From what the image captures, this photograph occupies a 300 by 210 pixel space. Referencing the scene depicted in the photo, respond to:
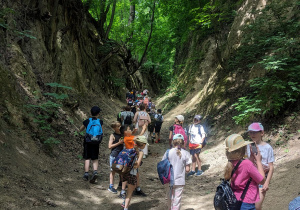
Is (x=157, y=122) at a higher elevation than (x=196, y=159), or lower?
higher

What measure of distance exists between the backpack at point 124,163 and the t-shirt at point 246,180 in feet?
8.41

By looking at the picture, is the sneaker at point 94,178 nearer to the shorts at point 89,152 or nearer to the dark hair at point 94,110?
the shorts at point 89,152

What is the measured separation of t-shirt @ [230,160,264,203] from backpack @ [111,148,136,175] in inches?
101

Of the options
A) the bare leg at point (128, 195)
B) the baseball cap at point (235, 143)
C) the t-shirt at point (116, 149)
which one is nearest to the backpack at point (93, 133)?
the t-shirt at point (116, 149)

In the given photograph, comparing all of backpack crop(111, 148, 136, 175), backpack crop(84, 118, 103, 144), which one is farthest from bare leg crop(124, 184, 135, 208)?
backpack crop(84, 118, 103, 144)

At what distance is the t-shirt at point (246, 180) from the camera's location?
298cm

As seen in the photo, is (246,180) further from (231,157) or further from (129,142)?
(129,142)

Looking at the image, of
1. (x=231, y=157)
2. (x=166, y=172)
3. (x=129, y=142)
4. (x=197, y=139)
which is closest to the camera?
(x=231, y=157)

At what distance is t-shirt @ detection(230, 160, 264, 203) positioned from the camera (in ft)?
9.78

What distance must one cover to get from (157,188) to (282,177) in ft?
10.0

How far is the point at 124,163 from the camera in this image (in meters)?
5.12

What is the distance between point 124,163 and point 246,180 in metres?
2.70

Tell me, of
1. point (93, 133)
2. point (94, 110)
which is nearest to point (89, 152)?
point (93, 133)

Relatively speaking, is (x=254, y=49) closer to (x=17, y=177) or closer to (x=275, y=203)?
(x=275, y=203)
